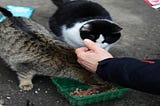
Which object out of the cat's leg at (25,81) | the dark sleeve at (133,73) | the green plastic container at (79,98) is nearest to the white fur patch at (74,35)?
the green plastic container at (79,98)

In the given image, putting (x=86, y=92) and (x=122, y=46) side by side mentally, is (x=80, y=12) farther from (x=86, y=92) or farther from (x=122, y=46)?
(x=86, y=92)

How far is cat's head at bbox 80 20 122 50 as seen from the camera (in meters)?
3.06

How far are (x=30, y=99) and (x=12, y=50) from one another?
38 centimetres

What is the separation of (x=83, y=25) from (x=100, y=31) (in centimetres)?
16

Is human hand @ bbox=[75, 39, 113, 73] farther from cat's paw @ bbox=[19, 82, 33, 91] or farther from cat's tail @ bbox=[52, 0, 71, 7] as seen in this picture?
cat's tail @ bbox=[52, 0, 71, 7]

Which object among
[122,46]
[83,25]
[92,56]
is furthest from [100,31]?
[92,56]

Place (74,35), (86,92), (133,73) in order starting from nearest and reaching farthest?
(133,73)
(86,92)
(74,35)

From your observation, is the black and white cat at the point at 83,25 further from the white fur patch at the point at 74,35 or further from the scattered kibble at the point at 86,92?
the scattered kibble at the point at 86,92

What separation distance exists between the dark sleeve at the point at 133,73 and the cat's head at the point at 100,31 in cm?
99

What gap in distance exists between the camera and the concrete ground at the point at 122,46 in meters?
2.73

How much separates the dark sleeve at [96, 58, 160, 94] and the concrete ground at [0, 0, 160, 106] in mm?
702

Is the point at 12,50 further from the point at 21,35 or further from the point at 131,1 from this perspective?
the point at 131,1

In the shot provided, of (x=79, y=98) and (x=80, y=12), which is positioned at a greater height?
(x=80, y=12)

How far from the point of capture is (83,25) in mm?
3117
